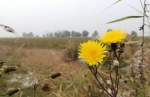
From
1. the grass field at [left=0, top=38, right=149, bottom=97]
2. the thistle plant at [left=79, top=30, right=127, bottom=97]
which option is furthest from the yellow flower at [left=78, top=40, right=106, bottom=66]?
the grass field at [left=0, top=38, right=149, bottom=97]

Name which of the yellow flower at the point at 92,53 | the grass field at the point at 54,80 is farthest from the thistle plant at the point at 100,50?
the grass field at the point at 54,80

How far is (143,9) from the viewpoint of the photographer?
1.37 m

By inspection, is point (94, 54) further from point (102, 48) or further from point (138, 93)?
point (138, 93)

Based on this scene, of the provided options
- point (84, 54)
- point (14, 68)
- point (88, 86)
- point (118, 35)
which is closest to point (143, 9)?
point (118, 35)

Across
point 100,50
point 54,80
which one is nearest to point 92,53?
point 100,50

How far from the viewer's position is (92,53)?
779 millimetres

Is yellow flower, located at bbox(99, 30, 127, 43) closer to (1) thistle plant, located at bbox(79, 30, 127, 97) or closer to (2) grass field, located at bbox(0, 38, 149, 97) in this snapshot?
(1) thistle plant, located at bbox(79, 30, 127, 97)

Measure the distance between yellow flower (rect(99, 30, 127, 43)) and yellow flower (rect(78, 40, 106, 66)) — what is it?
1.3 inches

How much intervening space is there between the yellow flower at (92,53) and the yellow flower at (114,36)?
3cm

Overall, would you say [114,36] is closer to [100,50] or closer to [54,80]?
[100,50]

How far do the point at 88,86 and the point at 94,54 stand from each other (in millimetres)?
1739

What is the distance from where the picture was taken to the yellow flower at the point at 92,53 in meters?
0.76

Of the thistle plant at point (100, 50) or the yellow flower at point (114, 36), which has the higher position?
the yellow flower at point (114, 36)

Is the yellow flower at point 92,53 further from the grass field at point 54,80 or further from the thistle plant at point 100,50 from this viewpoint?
the grass field at point 54,80
